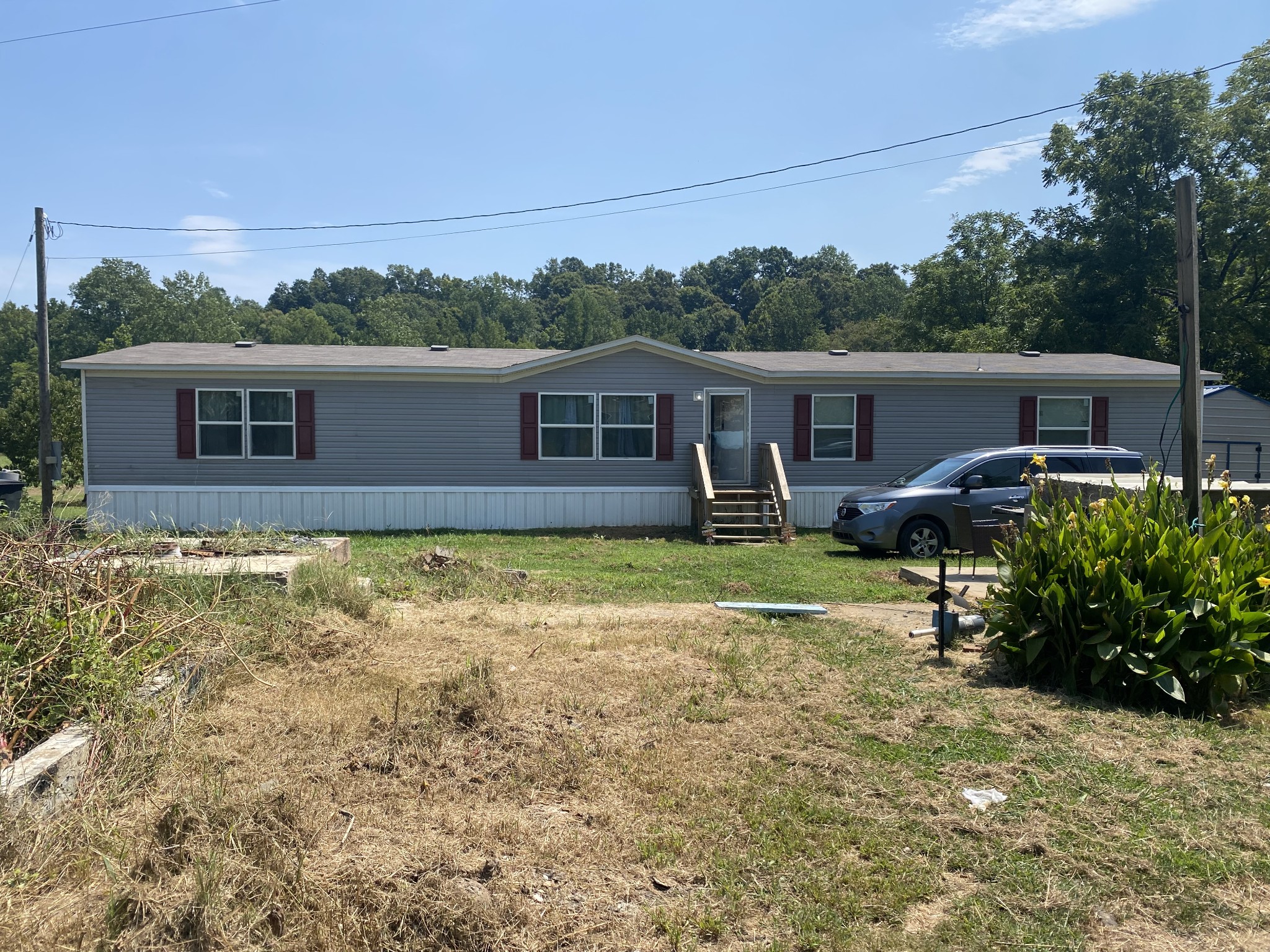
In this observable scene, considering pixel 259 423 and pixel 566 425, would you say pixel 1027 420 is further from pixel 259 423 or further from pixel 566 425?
pixel 259 423

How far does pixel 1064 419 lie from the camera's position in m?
17.3

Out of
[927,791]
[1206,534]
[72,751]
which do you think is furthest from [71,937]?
[1206,534]

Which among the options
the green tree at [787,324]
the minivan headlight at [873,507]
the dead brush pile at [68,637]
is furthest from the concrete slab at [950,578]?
the green tree at [787,324]

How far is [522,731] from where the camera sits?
5.05m

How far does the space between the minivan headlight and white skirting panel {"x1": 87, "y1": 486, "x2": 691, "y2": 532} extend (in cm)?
419

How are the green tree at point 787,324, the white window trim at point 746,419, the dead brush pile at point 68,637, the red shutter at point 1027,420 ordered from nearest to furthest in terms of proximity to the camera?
1. the dead brush pile at point 68,637
2. the white window trim at point 746,419
3. the red shutter at point 1027,420
4. the green tree at point 787,324

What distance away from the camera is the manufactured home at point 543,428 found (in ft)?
51.8

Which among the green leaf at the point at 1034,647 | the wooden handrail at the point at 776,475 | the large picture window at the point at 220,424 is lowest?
the green leaf at the point at 1034,647

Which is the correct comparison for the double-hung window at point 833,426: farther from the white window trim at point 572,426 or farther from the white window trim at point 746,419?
the white window trim at point 572,426

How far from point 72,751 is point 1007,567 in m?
5.65

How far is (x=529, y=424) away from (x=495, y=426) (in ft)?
1.94

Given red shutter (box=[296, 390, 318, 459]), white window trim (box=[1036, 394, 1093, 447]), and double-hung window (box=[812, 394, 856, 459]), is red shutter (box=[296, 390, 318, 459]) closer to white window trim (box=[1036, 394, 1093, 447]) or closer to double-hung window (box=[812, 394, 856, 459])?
double-hung window (box=[812, 394, 856, 459])

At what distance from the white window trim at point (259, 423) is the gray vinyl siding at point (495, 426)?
0.38 feet

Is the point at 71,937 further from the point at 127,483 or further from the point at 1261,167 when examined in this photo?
the point at 1261,167
